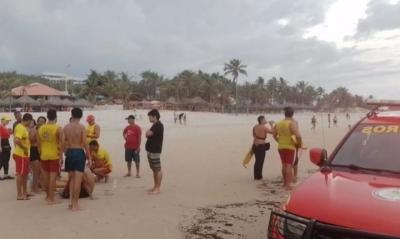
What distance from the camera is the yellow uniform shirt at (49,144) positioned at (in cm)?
886

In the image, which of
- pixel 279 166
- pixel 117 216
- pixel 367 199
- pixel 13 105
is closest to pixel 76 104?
pixel 13 105

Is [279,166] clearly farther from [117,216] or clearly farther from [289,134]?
[117,216]

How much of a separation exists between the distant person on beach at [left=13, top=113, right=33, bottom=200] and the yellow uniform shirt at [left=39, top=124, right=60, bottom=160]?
0.98 meters

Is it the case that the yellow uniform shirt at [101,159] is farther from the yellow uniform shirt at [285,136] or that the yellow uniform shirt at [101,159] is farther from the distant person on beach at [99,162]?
the yellow uniform shirt at [285,136]

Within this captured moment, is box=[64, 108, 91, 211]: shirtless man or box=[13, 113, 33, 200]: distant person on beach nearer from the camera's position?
box=[64, 108, 91, 211]: shirtless man

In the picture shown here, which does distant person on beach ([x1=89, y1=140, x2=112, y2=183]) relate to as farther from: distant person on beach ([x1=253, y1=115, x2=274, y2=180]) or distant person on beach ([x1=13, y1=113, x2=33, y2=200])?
distant person on beach ([x1=253, y1=115, x2=274, y2=180])

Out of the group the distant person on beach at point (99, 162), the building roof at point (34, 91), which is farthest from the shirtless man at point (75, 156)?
the building roof at point (34, 91)

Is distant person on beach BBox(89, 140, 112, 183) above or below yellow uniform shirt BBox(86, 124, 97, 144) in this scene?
below

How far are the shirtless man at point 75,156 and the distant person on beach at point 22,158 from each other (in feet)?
5.44

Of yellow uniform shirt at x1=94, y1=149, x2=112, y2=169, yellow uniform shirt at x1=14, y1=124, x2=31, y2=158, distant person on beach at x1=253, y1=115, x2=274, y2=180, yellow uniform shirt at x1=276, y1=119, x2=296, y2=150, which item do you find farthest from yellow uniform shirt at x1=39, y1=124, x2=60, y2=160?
distant person on beach at x1=253, y1=115, x2=274, y2=180

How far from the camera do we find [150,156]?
9.95 metres

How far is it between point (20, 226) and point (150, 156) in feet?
10.6

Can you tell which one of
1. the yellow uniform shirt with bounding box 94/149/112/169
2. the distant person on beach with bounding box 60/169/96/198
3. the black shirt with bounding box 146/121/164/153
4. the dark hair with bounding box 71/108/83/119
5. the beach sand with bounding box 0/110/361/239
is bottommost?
the beach sand with bounding box 0/110/361/239

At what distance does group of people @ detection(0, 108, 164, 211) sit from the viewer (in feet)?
27.6
